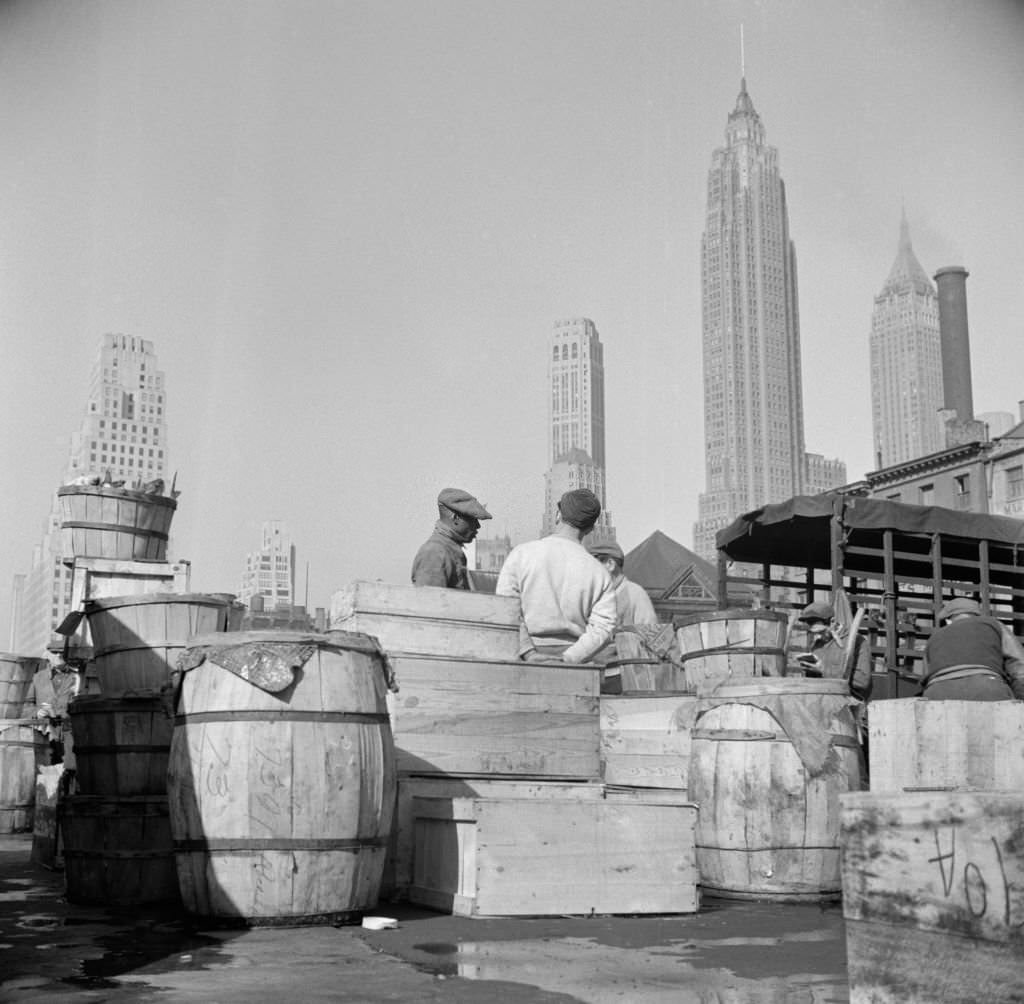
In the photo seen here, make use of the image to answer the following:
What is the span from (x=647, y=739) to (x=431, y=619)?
7.21 feet

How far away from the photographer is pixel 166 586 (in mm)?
12758

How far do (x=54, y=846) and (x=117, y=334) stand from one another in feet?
254

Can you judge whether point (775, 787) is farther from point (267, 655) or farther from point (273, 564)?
point (273, 564)

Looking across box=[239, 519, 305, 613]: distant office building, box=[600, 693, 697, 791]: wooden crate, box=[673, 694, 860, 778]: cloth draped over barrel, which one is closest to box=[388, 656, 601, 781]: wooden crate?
box=[600, 693, 697, 791]: wooden crate

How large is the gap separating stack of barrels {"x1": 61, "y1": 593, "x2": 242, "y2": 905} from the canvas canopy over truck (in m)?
11.4

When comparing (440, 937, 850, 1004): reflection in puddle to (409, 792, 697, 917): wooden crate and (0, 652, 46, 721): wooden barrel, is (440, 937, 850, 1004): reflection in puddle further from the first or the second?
(0, 652, 46, 721): wooden barrel

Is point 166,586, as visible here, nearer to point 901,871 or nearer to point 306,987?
point 306,987

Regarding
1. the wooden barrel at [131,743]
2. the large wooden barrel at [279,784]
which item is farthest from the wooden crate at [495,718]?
the wooden barrel at [131,743]

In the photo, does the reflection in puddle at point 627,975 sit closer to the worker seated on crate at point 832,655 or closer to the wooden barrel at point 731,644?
the worker seated on crate at point 832,655

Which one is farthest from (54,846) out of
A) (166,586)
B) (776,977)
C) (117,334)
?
(117,334)

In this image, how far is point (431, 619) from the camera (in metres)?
7.77

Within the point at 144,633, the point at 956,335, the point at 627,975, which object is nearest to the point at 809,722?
the point at 627,975

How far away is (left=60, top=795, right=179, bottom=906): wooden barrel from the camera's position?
726 centimetres

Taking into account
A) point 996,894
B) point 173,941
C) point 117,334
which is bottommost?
point 173,941
